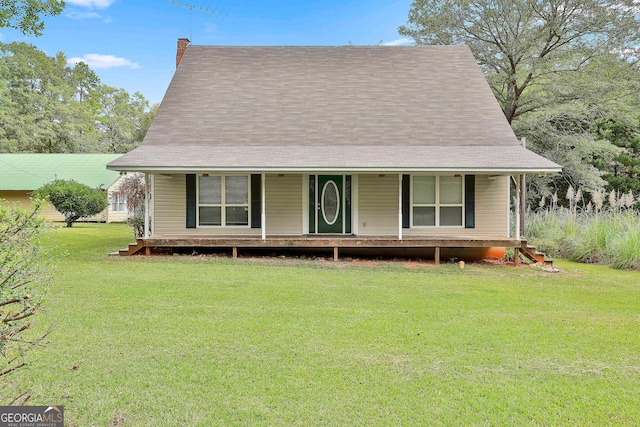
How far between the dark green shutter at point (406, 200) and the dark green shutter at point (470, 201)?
159 cm

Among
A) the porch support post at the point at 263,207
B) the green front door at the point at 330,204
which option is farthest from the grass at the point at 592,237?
the porch support post at the point at 263,207

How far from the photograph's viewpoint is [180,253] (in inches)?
446

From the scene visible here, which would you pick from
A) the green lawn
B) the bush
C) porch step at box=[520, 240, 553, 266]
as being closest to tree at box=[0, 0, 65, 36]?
the bush

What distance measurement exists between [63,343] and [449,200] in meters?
9.83

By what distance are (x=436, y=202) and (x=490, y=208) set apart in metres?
1.61

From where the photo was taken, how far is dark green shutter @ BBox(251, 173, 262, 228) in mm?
11469

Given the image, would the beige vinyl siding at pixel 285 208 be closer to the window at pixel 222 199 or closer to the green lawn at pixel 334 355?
the window at pixel 222 199

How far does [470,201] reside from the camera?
1159 centimetres

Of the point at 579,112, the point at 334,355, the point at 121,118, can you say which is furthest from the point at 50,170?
the point at 579,112

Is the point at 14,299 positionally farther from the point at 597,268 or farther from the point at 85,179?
the point at 85,179

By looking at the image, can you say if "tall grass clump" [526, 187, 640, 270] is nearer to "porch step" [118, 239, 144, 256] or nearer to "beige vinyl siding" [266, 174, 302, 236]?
"beige vinyl siding" [266, 174, 302, 236]

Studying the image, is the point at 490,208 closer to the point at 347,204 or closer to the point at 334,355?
the point at 347,204

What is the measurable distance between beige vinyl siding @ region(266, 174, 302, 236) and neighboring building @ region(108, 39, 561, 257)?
0.03 m

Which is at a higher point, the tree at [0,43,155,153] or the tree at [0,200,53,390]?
the tree at [0,43,155,153]
